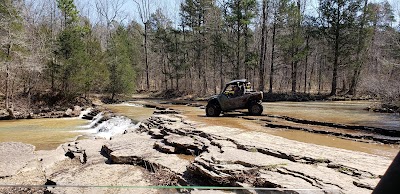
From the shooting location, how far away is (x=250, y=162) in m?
5.39

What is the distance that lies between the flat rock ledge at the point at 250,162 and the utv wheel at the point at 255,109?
4.55 metres

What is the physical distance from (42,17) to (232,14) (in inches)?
1022

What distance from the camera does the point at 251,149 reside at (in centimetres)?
652

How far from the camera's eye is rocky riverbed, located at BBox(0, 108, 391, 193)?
4539 mm

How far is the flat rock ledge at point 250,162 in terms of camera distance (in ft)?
14.5

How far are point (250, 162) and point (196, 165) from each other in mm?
1070

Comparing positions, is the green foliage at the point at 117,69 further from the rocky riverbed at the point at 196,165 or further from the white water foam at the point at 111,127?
the rocky riverbed at the point at 196,165

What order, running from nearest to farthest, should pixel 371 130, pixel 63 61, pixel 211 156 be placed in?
pixel 211 156 → pixel 371 130 → pixel 63 61

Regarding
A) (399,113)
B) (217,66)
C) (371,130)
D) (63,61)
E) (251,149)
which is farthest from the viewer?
(217,66)

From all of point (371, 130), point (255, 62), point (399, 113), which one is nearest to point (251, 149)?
point (371, 130)

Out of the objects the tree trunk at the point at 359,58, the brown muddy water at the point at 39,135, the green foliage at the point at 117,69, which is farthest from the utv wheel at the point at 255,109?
the green foliage at the point at 117,69

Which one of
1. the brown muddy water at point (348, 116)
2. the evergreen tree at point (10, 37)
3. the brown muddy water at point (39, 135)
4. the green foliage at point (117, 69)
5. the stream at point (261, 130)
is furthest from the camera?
the green foliage at point (117, 69)

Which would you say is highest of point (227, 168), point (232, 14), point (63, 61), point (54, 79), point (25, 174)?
point (232, 14)

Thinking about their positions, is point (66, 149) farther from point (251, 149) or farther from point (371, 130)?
point (371, 130)
